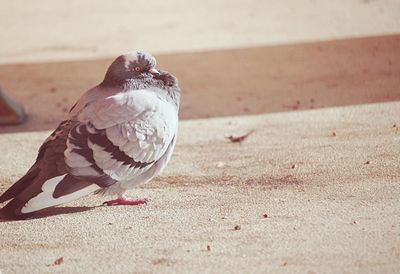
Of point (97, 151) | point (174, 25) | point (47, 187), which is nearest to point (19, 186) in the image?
point (47, 187)

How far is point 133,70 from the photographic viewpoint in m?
3.43

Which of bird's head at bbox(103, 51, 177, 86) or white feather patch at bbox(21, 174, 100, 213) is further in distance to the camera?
bird's head at bbox(103, 51, 177, 86)

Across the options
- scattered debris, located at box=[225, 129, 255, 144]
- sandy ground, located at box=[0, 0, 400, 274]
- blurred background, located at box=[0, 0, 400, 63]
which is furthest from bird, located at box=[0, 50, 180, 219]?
blurred background, located at box=[0, 0, 400, 63]

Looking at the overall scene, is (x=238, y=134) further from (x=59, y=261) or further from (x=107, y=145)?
(x=59, y=261)

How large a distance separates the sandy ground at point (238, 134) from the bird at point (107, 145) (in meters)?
0.13

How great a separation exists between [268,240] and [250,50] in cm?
357

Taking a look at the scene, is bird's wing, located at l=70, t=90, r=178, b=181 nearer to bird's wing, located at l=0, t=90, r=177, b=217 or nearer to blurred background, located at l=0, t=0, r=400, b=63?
bird's wing, located at l=0, t=90, r=177, b=217

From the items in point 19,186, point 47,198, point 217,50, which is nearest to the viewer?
point 47,198

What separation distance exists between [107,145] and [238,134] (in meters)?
1.44

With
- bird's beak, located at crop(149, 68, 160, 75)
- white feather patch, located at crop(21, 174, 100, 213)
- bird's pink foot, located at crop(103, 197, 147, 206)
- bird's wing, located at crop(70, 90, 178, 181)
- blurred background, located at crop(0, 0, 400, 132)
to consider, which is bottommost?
blurred background, located at crop(0, 0, 400, 132)

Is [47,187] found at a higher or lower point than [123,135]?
lower

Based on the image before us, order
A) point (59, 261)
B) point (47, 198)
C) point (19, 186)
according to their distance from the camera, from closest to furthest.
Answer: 1. point (59, 261)
2. point (47, 198)
3. point (19, 186)

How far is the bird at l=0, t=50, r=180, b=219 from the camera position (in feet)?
10.5

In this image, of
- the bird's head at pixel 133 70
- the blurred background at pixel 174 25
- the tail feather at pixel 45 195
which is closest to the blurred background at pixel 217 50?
the blurred background at pixel 174 25
